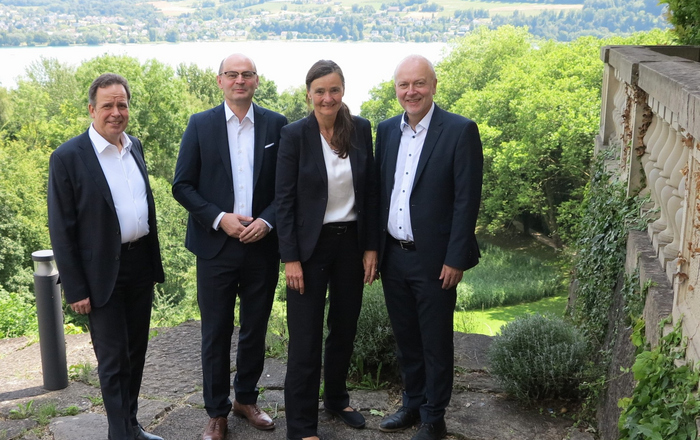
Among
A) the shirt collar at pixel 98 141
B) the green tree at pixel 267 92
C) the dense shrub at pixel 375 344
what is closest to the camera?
the shirt collar at pixel 98 141

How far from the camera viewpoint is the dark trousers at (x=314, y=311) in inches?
140

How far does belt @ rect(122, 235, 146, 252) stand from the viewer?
3500 mm

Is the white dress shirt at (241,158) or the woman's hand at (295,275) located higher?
the white dress shirt at (241,158)

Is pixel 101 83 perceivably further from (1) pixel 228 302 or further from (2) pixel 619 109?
(2) pixel 619 109

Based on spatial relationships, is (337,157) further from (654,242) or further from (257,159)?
(654,242)

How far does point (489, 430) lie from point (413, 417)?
420mm

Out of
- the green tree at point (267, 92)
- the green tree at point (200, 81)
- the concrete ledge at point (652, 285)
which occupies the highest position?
the concrete ledge at point (652, 285)

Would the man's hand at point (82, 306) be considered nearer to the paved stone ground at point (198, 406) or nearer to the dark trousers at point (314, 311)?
the paved stone ground at point (198, 406)

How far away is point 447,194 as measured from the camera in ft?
11.4

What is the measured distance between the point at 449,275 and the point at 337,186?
720 millimetres

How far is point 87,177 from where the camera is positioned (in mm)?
3326

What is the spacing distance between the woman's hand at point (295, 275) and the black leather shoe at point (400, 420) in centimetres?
91

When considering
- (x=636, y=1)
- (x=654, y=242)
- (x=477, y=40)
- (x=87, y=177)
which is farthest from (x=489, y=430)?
(x=636, y=1)

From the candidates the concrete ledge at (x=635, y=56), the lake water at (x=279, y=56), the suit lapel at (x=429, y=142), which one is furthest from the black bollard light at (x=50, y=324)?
the lake water at (x=279, y=56)
